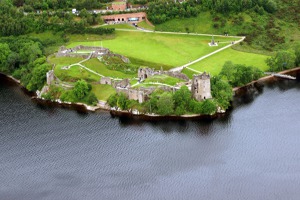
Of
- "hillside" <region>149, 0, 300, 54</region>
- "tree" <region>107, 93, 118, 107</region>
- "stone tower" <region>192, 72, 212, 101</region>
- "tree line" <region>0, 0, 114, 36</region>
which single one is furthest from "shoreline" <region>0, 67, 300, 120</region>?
"tree line" <region>0, 0, 114, 36</region>

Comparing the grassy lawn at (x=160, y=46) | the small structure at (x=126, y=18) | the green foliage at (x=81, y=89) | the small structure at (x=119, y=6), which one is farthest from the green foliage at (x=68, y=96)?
the small structure at (x=119, y=6)

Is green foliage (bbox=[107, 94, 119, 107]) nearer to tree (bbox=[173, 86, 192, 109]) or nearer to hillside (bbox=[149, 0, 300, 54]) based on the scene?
tree (bbox=[173, 86, 192, 109])

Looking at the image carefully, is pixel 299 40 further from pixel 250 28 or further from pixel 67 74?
pixel 67 74

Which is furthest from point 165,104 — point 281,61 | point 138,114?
point 281,61

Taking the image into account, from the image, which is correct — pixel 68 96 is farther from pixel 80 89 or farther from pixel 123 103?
pixel 123 103

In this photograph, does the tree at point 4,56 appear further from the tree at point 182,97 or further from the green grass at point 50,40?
the tree at point 182,97
